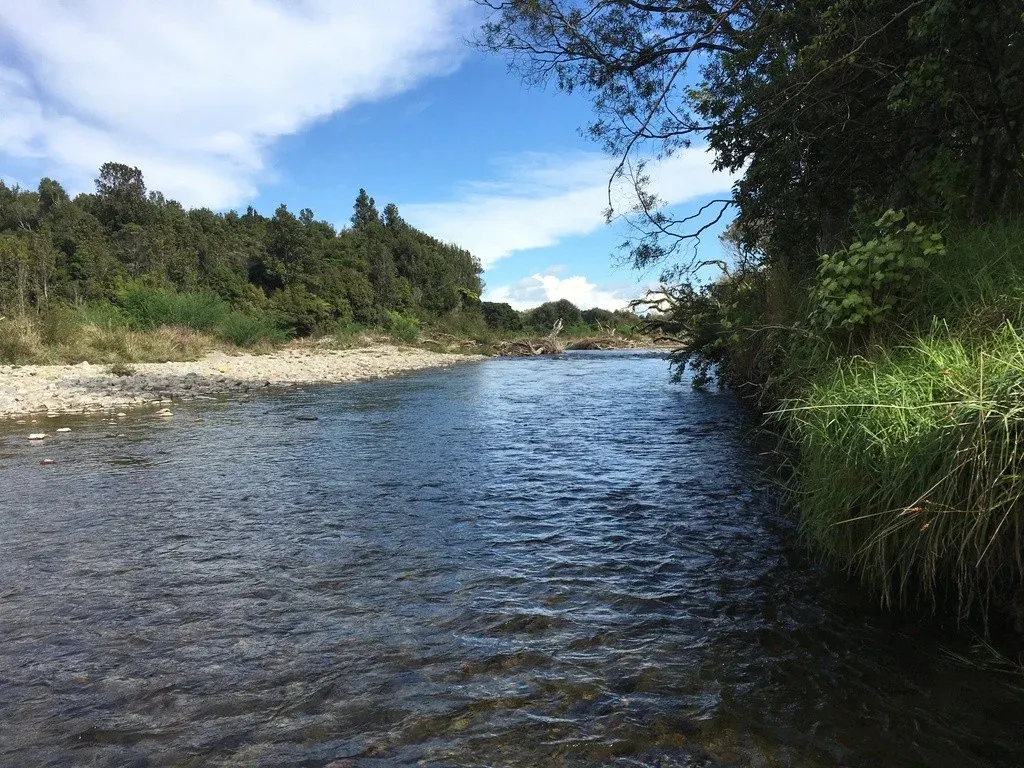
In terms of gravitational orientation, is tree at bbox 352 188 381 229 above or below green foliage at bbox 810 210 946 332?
above

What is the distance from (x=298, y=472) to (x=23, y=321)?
15.6m

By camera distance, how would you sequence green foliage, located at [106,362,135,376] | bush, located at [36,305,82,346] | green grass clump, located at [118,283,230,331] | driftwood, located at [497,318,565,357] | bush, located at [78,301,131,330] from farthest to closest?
driftwood, located at [497,318,565,357] → green grass clump, located at [118,283,230,331] → bush, located at [78,301,131,330] → bush, located at [36,305,82,346] → green foliage, located at [106,362,135,376]

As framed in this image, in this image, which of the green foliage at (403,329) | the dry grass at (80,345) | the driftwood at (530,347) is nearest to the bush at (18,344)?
the dry grass at (80,345)

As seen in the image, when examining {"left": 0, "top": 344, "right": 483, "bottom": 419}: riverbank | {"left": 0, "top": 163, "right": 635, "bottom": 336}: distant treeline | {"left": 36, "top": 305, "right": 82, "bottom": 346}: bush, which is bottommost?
{"left": 0, "top": 344, "right": 483, "bottom": 419}: riverbank

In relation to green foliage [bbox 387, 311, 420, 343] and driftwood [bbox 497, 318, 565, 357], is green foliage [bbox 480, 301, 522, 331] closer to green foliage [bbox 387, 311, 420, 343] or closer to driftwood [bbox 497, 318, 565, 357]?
driftwood [bbox 497, 318, 565, 357]

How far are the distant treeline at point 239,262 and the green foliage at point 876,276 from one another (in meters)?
29.2

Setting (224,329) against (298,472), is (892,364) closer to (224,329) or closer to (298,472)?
(298,472)

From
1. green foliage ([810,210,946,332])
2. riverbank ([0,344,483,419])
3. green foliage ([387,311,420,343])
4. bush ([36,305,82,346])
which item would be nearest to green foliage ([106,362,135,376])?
riverbank ([0,344,483,419])

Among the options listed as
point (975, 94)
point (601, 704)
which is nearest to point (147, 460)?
point (601, 704)

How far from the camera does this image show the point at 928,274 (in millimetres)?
4387

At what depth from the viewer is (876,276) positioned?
427 centimetres

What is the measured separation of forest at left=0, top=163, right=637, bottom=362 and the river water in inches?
717

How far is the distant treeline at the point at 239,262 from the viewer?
38844 millimetres

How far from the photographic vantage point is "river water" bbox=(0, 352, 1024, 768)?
240cm
